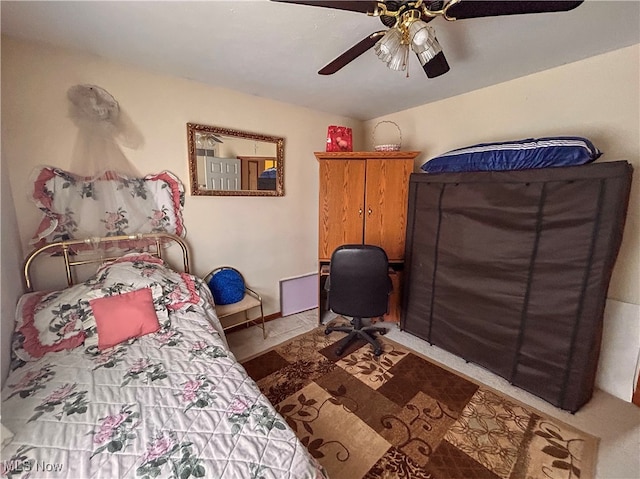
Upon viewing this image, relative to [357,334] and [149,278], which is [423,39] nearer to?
[149,278]

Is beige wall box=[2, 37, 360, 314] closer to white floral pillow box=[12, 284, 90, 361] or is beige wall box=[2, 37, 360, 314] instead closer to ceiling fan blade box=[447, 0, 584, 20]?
white floral pillow box=[12, 284, 90, 361]

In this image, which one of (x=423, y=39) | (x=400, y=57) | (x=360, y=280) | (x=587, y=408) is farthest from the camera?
(x=360, y=280)

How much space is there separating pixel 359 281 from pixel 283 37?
179 centimetres

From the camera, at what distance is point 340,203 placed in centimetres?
271

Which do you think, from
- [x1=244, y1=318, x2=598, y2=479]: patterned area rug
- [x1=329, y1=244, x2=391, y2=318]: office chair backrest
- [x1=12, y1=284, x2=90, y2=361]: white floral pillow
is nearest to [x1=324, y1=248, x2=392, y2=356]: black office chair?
[x1=329, y1=244, x2=391, y2=318]: office chair backrest

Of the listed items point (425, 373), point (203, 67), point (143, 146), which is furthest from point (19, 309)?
point (425, 373)

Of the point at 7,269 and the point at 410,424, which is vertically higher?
the point at 7,269

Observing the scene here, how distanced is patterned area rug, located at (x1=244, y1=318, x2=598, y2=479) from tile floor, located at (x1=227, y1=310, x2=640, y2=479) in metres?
0.08

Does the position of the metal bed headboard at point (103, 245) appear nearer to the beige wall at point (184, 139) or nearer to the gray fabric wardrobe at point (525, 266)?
the beige wall at point (184, 139)

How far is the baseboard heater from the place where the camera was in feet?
10.0

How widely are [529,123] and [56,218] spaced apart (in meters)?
3.60

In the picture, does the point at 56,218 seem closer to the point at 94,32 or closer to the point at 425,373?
the point at 94,32

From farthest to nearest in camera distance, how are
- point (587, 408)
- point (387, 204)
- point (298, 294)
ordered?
point (298, 294) < point (387, 204) < point (587, 408)

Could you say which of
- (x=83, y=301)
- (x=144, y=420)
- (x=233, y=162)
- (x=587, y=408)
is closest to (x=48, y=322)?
(x=83, y=301)
